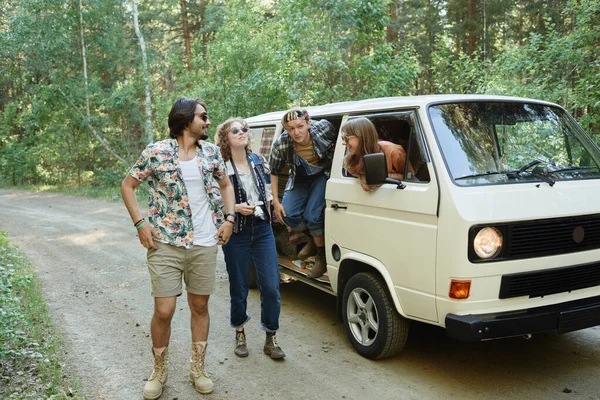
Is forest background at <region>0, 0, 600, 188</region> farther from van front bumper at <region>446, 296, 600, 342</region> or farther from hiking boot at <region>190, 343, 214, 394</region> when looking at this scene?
hiking boot at <region>190, 343, 214, 394</region>

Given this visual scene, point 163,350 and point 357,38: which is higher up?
point 357,38

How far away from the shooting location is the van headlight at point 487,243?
385cm

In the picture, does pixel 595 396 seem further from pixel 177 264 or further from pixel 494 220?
pixel 177 264

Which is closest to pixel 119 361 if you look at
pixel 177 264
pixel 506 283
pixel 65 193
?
pixel 177 264

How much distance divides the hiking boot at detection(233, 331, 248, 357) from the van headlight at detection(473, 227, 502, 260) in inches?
94.1

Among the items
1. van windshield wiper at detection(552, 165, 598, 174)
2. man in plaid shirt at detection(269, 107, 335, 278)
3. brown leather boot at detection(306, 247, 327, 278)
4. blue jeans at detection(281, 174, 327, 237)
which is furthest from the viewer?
brown leather boot at detection(306, 247, 327, 278)

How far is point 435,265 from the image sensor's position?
403 centimetres

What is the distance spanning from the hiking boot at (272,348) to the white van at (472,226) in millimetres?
690

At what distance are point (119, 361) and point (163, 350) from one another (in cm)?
101

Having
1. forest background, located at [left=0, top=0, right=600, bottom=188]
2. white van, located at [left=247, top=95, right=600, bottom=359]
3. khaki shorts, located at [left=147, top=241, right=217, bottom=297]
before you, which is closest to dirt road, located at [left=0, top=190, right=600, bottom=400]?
white van, located at [left=247, top=95, right=600, bottom=359]

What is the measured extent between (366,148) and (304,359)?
2.00 m

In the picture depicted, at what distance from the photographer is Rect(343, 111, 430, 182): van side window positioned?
438cm

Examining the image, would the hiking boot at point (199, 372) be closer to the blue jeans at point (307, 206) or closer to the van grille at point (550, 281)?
the blue jeans at point (307, 206)

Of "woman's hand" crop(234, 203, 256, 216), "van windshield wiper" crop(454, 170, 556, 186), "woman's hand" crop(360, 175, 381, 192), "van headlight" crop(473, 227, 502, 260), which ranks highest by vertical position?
"van windshield wiper" crop(454, 170, 556, 186)
